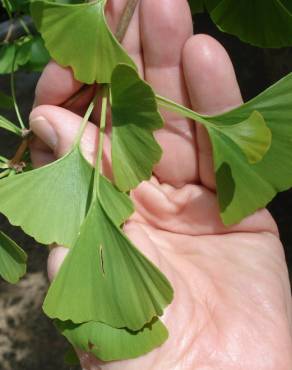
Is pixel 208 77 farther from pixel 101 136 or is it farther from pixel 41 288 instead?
pixel 41 288

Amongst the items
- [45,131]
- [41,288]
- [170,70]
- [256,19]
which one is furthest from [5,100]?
[41,288]

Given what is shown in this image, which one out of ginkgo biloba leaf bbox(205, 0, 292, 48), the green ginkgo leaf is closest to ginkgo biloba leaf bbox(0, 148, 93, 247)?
ginkgo biloba leaf bbox(205, 0, 292, 48)

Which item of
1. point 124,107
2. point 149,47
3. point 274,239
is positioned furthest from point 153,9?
point 274,239

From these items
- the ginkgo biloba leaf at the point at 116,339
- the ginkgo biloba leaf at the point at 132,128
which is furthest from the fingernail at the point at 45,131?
the ginkgo biloba leaf at the point at 116,339

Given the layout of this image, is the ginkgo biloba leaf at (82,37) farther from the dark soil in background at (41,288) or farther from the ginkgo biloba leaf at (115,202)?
the dark soil in background at (41,288)

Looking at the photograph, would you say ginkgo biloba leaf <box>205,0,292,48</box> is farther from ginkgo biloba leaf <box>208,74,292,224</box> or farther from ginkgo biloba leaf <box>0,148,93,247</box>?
ginkgo biloba leaf <box>0,148,93,247</box>

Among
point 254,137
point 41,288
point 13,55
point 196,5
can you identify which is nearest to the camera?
point 254,137

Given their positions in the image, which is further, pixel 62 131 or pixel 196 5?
pixel 196 5

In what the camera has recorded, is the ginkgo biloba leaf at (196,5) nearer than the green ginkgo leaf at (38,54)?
Yes
